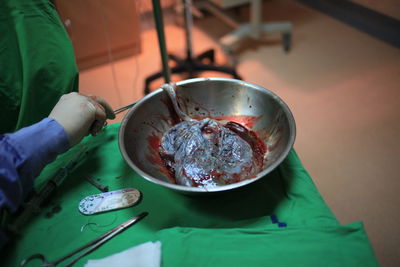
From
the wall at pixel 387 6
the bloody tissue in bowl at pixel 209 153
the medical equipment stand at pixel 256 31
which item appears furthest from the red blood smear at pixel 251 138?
the medical equipment stand at pixel 256 31

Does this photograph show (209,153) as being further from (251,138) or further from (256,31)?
(256,31)

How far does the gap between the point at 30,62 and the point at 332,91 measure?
1720mm

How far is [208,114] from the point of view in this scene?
1.04 meters

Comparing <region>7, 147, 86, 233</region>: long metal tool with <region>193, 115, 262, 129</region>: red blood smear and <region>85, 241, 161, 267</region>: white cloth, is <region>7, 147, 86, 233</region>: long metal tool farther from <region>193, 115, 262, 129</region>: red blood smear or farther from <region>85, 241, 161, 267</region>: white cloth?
<region>193, 115, 262, 129</region>: red blood smear

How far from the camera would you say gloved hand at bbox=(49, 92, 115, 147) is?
78 cm

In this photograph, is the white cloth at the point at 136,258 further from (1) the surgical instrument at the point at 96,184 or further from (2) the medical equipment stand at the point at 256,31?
(2) the medical equipment stand at the point at 256,31

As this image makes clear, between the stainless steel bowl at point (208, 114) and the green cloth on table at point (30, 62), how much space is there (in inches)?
11.4

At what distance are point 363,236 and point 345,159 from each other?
105 cm

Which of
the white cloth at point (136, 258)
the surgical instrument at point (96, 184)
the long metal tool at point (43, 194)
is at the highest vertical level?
the long metal tool at point (43, 194)

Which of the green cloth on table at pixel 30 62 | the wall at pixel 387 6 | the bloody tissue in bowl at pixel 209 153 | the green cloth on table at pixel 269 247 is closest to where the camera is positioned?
the green cloth on table at pixel 269 247

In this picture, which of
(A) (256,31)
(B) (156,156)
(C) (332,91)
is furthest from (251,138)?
(A) (256,31)

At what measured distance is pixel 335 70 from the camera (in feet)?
7.01

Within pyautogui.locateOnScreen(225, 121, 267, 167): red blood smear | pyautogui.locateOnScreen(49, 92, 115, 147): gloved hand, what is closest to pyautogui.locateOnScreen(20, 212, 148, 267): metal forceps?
pyautogui.locateOnScreen(49, 92, 115, 147): gloved hand

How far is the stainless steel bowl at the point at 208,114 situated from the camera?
33.3 inches
